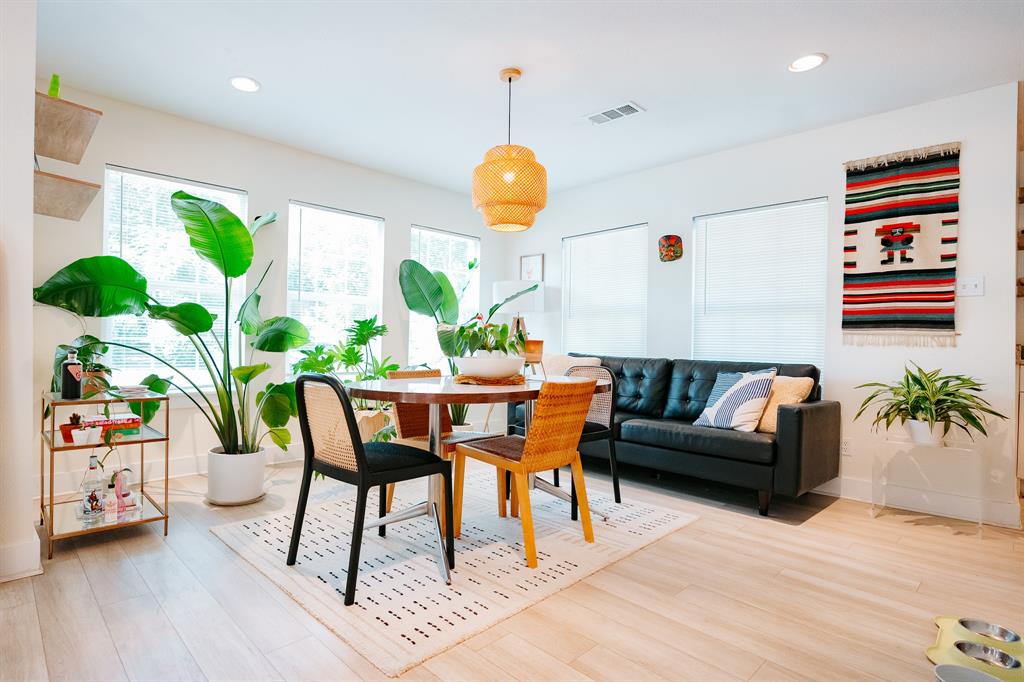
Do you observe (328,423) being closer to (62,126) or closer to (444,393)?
(444,393)

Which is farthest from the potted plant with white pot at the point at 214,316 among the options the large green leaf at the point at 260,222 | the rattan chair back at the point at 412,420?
the rattan chair back at the point at 412,420

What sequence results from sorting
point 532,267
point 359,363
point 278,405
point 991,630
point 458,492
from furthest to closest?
point 532,267, point 359,363, point 278,405, point 458,492, point 991,630

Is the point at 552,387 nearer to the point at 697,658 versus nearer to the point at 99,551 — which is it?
the point at 697,658

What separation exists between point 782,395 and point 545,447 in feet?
6.14

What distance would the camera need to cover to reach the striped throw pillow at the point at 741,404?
132 inches

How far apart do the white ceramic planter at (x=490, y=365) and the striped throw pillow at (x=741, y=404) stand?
163cm

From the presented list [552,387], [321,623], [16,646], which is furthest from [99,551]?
[552,387]

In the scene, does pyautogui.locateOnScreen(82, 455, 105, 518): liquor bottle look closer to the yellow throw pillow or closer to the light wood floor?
the light wood floor

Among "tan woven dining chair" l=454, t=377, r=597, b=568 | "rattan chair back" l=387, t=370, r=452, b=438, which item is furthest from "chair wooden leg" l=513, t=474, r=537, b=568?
"rattan chair back" l=387, t=370, r=452, b=438

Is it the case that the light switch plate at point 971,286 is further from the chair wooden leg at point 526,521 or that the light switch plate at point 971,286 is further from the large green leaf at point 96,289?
the large green leaf at point 96,289

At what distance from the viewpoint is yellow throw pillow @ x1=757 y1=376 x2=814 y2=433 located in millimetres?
3340

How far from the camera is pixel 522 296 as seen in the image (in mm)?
5543

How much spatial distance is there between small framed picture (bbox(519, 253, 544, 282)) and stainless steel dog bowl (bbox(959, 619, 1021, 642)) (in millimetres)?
4274

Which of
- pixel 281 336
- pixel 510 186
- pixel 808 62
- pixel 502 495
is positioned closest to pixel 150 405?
pixel 281 336
